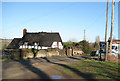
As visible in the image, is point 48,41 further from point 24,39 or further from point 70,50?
point 70,50

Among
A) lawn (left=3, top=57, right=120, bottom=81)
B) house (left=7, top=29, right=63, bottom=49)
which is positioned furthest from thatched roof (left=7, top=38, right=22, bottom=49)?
lawn (left=3, top=57, right=120, bottom=81)

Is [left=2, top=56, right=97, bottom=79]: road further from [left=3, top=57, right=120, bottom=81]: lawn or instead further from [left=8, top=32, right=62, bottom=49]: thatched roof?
[left=8, top=32, right=62, bottom=49]: thatched roof

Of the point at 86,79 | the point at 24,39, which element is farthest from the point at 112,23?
the point at 24,39

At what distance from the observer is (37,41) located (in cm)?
4575

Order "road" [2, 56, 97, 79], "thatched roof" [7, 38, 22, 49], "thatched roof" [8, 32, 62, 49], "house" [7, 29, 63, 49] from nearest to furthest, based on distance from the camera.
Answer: "road" [2, 56, 97, 79]
"house" [7, 29, 63, 49]
"thatched roof" [7, 38, 22, 49]
"thatched roof" [8, 32, 62, 49]

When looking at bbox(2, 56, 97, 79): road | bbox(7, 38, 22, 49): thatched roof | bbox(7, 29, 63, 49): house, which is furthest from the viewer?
bbox(7, 38, 22, 49): thatched roof

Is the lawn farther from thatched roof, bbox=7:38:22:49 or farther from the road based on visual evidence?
thatched roof, bbox=7:38:22:49

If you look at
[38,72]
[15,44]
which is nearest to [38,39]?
[15,44]

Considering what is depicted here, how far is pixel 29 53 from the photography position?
24656 millimetres

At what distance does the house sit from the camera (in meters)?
44.4

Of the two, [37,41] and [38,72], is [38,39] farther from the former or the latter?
[38,72]

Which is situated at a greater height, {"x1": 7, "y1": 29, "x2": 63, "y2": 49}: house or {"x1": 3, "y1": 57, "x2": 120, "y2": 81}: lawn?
{"x1": 7, "y1": 29, "x2": 63, "y2": 49}: house

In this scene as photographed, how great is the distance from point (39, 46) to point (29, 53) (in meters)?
19.6

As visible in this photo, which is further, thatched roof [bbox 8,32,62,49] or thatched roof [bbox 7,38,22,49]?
thatched roof [bbox 8,32,62,49]
